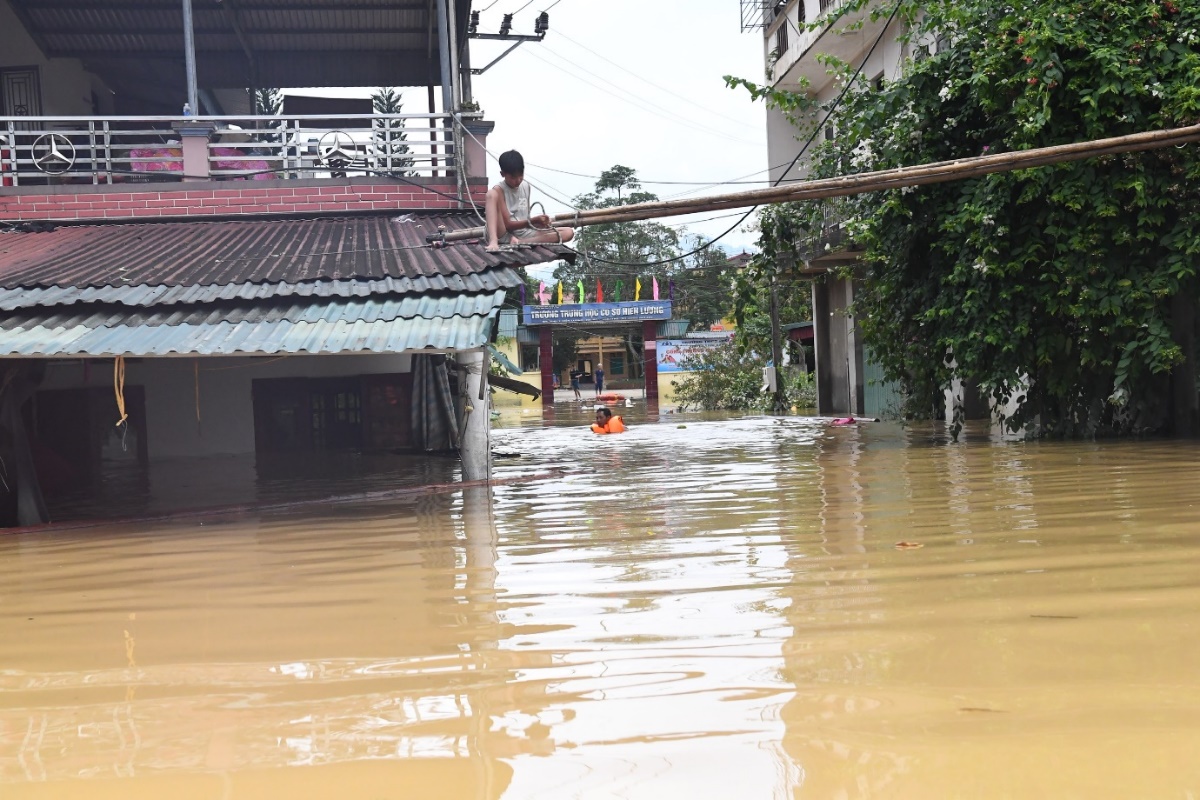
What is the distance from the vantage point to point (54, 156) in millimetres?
13203

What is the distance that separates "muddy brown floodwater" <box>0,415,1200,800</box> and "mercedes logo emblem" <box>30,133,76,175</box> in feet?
23.0

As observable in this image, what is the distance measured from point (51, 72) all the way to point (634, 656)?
15634mm

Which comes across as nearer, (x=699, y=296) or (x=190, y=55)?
(x=190, y=55)

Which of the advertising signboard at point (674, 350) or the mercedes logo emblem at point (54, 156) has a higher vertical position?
the mercedes logo emblem at point (54, 156)

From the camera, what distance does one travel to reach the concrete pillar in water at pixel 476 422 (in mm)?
10086

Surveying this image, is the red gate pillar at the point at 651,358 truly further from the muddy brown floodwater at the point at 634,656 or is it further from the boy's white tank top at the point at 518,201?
the muddy brown floodwater at the point at 634,656

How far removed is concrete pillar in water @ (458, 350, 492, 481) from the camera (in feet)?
33.1

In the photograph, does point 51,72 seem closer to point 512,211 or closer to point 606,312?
point 512,211

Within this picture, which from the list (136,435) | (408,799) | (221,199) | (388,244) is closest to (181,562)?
(408,799)

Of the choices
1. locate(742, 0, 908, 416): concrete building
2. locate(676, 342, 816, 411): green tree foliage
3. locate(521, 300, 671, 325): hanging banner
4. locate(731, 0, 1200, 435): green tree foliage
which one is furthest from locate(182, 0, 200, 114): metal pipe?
locate(521, 300, 671, 325): hanging banner

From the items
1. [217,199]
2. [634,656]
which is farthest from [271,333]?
[634,656]

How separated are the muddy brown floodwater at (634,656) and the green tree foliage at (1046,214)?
391 cm

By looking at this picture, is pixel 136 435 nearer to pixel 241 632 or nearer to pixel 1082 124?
pixel 241 632

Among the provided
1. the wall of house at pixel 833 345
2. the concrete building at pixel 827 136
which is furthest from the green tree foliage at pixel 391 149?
the wall of house at pixel 833 345
